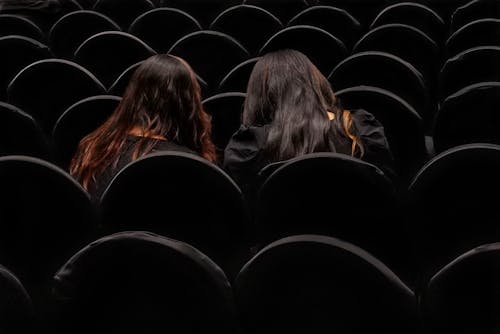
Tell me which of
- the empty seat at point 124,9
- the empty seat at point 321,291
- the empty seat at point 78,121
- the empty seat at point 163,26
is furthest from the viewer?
the empty seat at point 124,9

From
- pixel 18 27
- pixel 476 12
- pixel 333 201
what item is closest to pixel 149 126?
pixel 333 201

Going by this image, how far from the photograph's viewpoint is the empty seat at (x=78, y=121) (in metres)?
2.74

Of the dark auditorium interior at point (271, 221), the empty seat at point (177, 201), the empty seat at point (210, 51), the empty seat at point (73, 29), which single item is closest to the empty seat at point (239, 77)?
the dark auditorium interior at point (271, 221)

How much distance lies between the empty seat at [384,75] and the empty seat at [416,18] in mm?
1103

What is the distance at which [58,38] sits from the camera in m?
4.29

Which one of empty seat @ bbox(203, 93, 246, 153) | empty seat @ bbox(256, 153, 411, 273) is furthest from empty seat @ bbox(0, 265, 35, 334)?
empty seat @ bbox(203, 93, 246, 153)

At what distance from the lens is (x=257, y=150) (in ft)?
7.53

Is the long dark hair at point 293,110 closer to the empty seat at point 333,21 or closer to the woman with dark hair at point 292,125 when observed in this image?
the woman with dark hair at point 292,125

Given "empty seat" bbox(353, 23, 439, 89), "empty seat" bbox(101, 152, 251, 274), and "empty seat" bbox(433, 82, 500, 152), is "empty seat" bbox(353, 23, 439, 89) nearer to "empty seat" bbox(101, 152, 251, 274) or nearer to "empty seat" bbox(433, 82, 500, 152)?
"empty seat" bbox(433, 82, 500, 152)

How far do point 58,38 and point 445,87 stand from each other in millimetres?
2106

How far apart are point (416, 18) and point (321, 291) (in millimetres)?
3019

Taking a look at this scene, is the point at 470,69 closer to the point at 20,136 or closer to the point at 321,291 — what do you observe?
the point at 20,136

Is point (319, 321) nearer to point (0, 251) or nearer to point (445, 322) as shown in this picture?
point (445, 322)

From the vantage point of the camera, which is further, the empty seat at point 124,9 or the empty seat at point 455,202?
the empty seat at point 124,9
